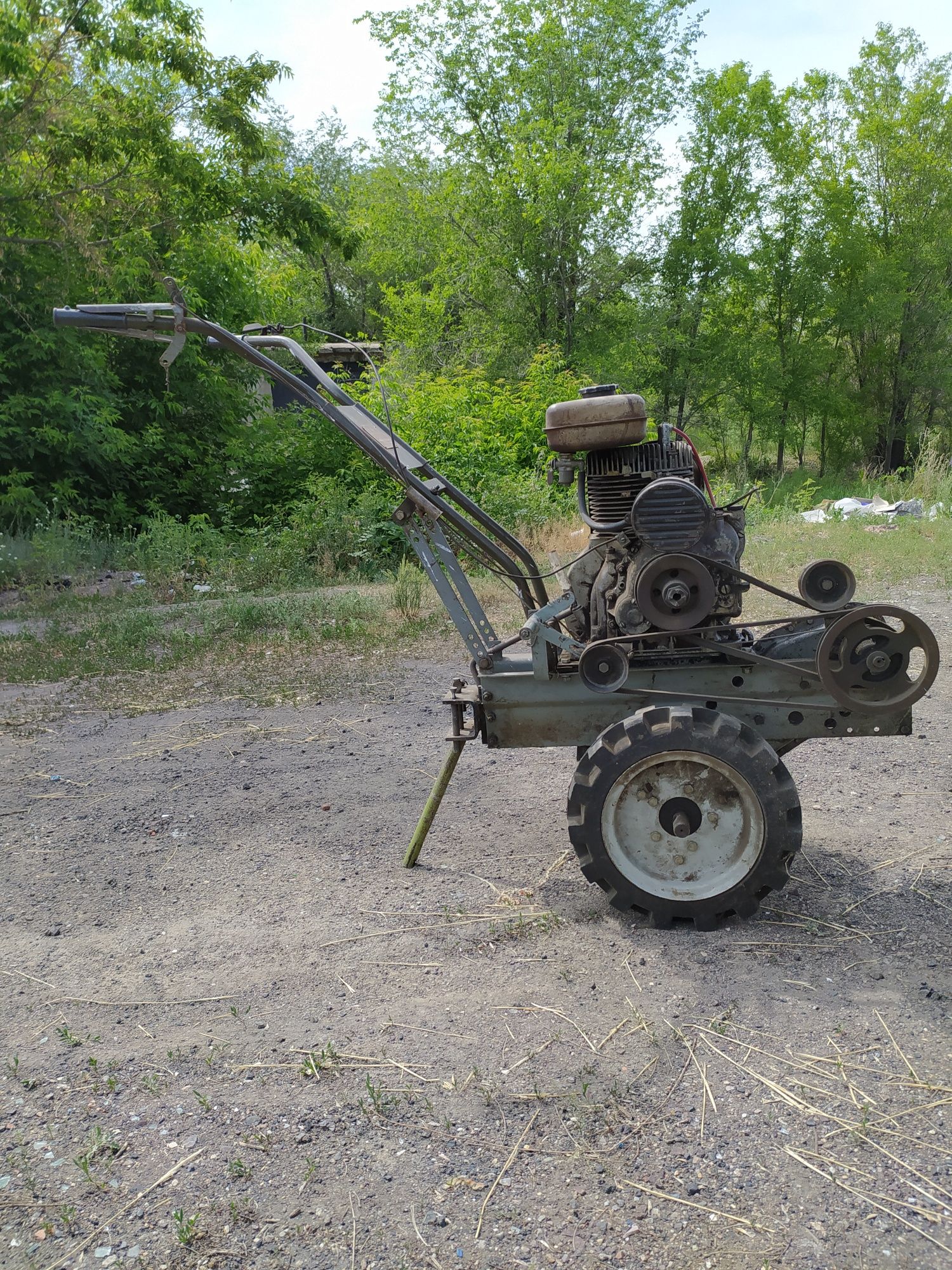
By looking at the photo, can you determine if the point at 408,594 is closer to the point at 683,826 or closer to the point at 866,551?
the point at 866,551

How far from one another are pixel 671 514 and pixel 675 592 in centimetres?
29

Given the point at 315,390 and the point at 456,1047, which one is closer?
the point at 456,1047

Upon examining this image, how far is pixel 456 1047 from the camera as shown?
3.07 metres

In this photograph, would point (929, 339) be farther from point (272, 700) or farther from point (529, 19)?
point (272, 700)

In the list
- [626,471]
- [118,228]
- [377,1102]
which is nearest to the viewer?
[377,1102]

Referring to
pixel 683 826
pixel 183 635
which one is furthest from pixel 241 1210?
pixel 183 635

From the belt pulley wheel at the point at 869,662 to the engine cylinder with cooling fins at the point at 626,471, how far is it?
85 cm

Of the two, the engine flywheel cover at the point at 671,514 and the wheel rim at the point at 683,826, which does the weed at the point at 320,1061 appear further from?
the engine flywheel cover at the point at 671,514

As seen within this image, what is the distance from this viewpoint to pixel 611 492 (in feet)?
12.9

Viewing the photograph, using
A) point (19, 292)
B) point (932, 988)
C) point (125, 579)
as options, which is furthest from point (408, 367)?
point (932, 988)

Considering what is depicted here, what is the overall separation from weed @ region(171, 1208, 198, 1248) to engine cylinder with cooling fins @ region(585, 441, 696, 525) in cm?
268

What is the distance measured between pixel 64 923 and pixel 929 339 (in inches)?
1054

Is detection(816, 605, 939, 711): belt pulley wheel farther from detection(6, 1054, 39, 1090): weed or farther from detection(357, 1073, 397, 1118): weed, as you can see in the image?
detection(6, 1054, 39, 1090): weed

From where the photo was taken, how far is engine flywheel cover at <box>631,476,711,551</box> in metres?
3.64
